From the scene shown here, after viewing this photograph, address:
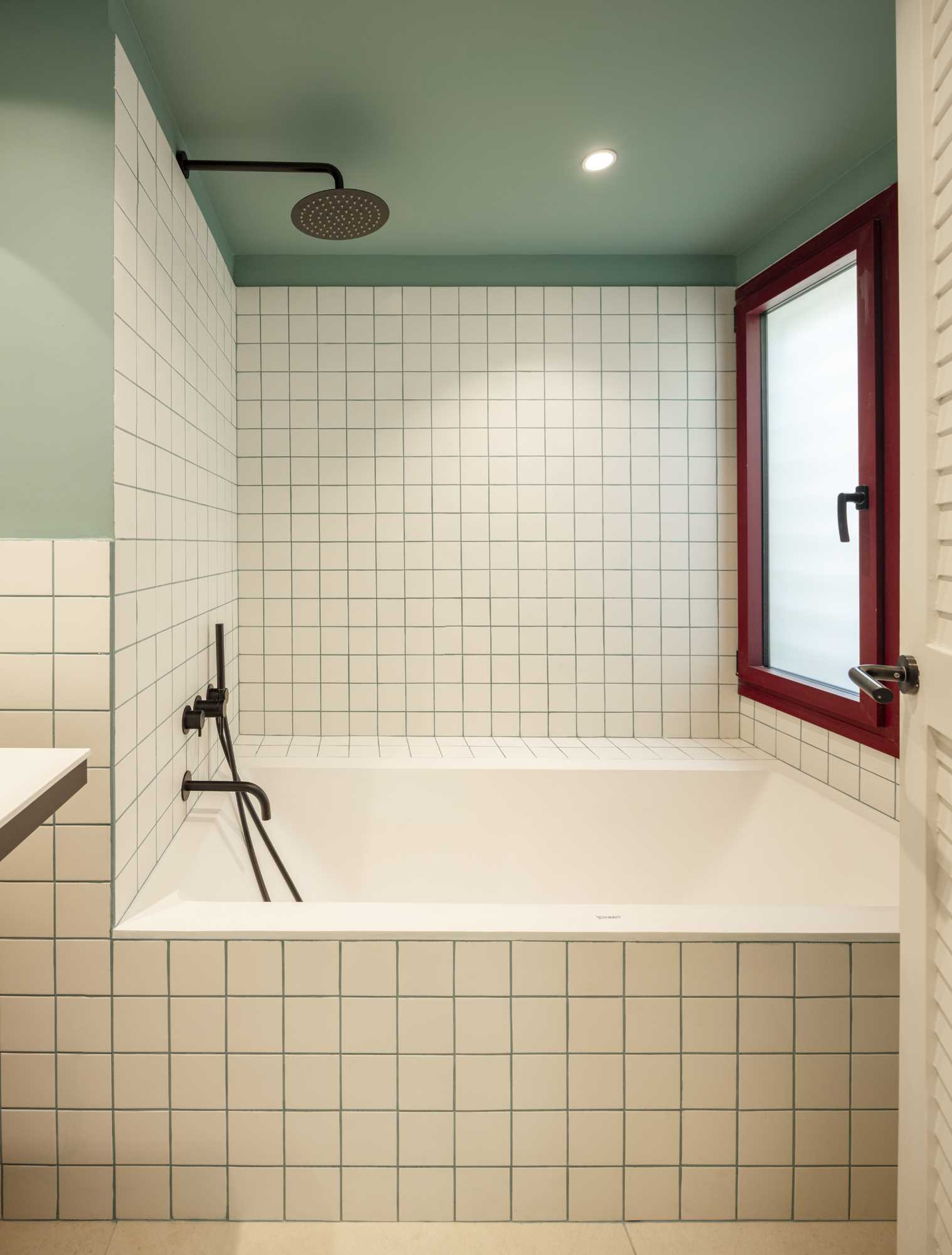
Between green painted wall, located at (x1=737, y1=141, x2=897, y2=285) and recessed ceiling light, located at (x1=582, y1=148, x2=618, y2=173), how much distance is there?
64 centimetres

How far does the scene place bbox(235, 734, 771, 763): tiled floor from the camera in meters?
2.38

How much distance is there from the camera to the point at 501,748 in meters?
2.48

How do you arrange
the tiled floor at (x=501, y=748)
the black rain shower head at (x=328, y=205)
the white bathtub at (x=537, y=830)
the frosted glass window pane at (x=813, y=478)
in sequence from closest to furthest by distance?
the black rain shower head at (x=328, y=205) → the frosted glass window pane at (x=813, y=478) → the white bathtub at (x=537, y=830) → the tiled floor at (x=501, y=748)

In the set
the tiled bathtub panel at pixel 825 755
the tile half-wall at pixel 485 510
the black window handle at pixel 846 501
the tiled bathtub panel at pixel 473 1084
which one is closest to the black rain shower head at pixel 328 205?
the tile half-wall at pixel 485 510

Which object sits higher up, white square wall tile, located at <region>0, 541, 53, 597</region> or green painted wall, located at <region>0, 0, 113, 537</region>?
green painted wall, located at <region>0, 0, 113, 537</region>

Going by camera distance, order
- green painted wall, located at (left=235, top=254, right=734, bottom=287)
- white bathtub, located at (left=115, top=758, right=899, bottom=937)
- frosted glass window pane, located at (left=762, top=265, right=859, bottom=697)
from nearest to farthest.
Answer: frosted glass window pane, located at (left=762, top=265, right=859, bottom=697) < white bathtub, located at (left=115, top=758, right=899, bottom=937) < green painted wall, located at (left=235, top=254, right=734, bottom=287)

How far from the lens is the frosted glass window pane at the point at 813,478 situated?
203 cm

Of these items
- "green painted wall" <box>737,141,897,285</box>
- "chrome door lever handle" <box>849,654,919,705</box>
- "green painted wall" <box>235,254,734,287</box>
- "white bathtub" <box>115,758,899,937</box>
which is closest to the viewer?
"chrome door lever handle" <box>849,654,919,705</box>

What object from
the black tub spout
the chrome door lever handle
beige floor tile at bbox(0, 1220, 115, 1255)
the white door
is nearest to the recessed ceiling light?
the white door

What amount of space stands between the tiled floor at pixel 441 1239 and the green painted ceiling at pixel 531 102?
2.32 m

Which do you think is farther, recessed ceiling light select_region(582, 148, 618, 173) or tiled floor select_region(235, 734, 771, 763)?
tiled floor select_region(235, 734, 771, 763)

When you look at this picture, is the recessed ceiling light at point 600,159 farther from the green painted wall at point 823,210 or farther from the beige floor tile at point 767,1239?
the beige floor tile at point 767,1239

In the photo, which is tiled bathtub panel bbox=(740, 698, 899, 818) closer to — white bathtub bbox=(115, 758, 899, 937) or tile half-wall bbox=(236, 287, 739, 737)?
white bathtub bbox=(115, 758, 899, 937)

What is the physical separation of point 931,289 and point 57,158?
147 cm
